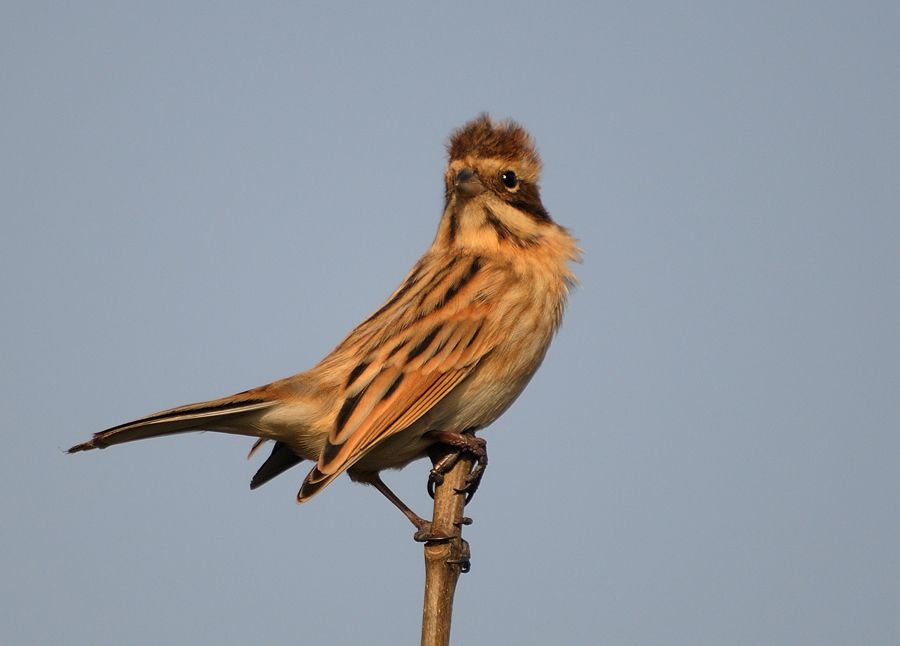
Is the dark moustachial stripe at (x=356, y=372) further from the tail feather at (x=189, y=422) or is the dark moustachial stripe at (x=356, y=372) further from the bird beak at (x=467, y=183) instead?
the bird beak at (x=467, y=183)

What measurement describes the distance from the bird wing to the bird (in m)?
0.01

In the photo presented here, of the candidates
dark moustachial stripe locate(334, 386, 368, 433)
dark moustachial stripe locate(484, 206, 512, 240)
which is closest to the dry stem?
dark moustachial stripe locate(334, 386, 368, 433)

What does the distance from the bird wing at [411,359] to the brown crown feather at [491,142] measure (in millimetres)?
959

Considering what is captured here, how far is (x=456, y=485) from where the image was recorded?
23.3ft

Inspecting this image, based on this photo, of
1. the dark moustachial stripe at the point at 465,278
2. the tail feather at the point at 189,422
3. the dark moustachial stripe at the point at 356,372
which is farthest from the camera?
the dark moustachial stripe at the point at 465,278

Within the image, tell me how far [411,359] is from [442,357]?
8.8 inches

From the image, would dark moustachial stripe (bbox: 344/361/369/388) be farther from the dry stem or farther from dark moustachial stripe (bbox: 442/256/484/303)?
the dry stem

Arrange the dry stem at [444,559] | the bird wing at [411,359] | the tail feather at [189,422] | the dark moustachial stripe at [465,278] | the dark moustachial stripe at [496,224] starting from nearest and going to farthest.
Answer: the dry stem at [444,559], the tail feather at [189,422], the bird wing at [411,359], the dark moustachial stripe at [465,278], the dark moustachial stripe at [496,224]

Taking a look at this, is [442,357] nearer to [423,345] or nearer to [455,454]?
[423,345]

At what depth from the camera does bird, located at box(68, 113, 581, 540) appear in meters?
7.46

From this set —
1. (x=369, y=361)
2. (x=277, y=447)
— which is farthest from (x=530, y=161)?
(x=277, y=447)

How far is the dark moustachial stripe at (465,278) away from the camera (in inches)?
333

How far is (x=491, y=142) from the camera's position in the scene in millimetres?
9102

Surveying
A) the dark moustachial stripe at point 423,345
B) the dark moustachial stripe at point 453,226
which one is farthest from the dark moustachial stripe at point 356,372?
the dark moustachial stripe at point 453,226
